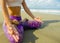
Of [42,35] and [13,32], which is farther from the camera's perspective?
[42,35]

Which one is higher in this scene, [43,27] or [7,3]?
[7,3]

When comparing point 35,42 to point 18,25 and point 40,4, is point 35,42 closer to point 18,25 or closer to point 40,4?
point 18,25

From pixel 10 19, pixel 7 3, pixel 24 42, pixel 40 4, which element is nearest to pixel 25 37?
pixel 24 42

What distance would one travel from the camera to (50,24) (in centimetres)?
169

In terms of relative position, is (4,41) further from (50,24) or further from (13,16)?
(50,24)

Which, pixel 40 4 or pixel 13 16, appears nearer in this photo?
pixel 13 16

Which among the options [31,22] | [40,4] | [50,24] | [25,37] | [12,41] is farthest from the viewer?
[40,4]

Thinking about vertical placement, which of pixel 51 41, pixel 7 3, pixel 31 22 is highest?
pixel 7 3

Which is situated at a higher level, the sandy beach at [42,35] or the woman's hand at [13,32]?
the woman's hand at [13,32]

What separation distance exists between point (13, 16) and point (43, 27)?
0.90ft

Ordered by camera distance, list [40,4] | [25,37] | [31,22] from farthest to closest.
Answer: [40,4] → [31,22] → [25,37]

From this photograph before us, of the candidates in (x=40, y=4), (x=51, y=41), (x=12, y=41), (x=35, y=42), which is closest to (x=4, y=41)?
(x=12, y=41)

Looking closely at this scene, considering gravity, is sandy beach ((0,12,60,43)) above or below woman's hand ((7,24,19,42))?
below

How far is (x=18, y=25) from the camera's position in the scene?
4.72ft
